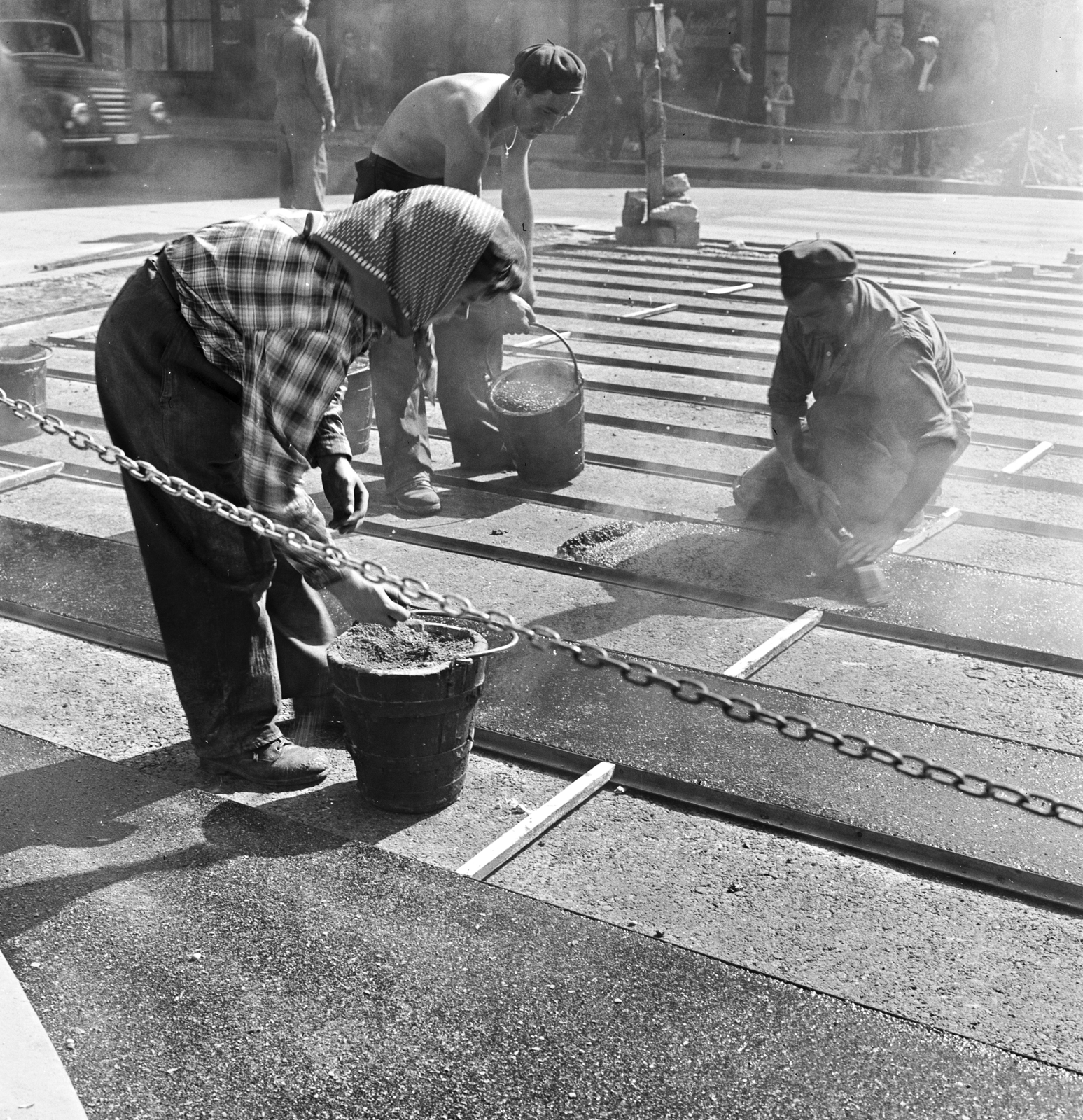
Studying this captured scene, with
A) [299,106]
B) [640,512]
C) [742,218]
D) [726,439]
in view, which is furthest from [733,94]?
[640,512]

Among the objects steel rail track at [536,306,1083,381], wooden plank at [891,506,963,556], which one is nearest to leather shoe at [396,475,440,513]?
wooden plank at [891,506,963,556]

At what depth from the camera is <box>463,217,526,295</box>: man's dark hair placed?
111 inches

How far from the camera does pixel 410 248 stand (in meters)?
2.82

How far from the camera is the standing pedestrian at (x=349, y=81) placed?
24.9 metres

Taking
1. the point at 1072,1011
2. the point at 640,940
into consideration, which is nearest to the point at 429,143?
the point at 640,940

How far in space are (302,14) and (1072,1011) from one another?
36.5ft

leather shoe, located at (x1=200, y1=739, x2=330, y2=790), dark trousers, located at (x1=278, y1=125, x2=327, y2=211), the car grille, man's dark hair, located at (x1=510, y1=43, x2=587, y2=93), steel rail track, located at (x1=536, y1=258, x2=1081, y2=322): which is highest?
the car grille

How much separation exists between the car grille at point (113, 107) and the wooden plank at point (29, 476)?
14.3 m

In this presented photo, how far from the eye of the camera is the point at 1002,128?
21047mm

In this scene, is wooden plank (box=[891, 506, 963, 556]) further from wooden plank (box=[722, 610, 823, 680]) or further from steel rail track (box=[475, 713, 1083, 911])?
steel rail track (box=[475, 713, 1083, 911])

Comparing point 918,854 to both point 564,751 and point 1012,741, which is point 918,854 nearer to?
point 1012,741

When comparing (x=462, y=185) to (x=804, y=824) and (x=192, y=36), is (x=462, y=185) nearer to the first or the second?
(x=804, y=824)

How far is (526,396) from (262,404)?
3448 millimetres

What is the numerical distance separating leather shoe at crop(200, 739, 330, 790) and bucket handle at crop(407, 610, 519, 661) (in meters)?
0.47
